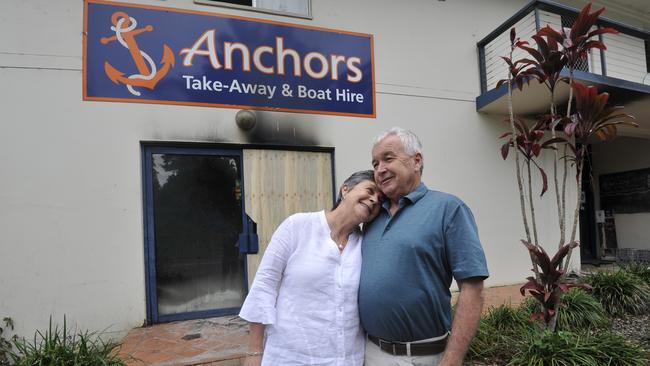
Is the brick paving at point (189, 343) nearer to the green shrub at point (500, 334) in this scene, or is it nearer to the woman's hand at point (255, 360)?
the green shrub at point (500, 334)

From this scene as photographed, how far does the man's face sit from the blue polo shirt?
0.15 metres

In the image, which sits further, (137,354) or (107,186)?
(107,186)

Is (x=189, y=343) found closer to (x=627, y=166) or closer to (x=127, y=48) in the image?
(x=127, y=48)

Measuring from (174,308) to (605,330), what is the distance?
15.6ft

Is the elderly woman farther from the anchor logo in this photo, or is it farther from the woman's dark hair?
the anchor logo

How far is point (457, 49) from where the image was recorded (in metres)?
6.30

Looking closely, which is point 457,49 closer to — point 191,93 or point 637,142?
point 191,93

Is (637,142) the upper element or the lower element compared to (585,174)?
upper

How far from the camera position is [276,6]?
5516 mm

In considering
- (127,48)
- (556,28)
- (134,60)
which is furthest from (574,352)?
(556,28)

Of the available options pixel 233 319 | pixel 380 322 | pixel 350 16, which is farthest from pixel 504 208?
pixel 380 322

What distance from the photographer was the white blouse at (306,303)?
171cm

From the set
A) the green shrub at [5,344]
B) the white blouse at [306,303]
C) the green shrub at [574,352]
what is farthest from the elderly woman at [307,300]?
the green shrub at [5,344]

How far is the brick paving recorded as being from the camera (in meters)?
3.63
